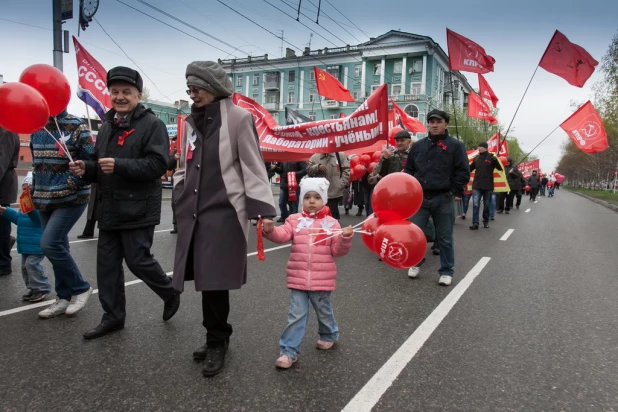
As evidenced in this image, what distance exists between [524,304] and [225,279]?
10.4ft

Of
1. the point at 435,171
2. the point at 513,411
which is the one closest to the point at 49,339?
the point at 513,411

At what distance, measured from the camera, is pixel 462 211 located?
42.0 ft

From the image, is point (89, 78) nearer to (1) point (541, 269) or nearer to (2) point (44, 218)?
(2) point (44, 218)

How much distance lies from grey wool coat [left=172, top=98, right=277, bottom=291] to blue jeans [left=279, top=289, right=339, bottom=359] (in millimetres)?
440

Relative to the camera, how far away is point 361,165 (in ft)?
33.3

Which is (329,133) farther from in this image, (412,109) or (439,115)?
(412,109)

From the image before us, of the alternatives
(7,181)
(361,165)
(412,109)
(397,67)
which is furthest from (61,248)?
(397,67)

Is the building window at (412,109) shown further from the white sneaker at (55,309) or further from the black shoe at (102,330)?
the black shoe at (102,330)

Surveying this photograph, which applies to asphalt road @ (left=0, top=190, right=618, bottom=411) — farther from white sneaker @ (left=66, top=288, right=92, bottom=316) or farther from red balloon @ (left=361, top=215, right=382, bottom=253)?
red balloon @ (left=361, top=215, right=382, bottom=253)

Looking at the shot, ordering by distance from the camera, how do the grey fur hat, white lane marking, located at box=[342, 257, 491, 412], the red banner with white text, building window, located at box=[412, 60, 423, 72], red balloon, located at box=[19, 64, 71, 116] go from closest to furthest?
1. white lane marking, located at box=[342, 257, 491, 412]
2. the grey fur hat
3. red balloon, located at box=[19, 64, 71, 116]
4. the red banner with white text
5. building window, located at box=[412, 60, 423, 72]

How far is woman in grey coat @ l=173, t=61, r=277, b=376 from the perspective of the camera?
2688 millimetres

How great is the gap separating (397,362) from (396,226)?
0.90 meters

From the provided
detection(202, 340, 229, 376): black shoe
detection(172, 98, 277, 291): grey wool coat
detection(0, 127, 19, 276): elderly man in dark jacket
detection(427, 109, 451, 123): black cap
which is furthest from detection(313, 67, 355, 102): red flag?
detection(202, 340, 229, 376): black shoe

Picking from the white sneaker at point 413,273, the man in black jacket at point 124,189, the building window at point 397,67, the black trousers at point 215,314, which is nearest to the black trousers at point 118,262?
the man in black jacket at point 124,189
